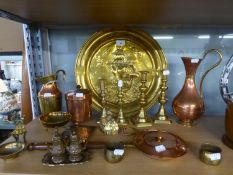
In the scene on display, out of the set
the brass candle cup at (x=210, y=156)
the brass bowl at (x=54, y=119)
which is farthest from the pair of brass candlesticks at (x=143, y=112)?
the brass candle cup at (x=210, y=156)

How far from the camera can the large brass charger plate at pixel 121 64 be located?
89cm

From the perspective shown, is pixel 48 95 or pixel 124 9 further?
pixel 48 95

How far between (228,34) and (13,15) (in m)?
0.80

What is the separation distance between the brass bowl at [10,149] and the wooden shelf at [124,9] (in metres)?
0.39

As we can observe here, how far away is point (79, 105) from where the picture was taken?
0.78 m

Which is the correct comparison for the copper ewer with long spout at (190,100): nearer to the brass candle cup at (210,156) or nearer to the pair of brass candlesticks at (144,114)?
the pair of brass candlesticks at (144,114)

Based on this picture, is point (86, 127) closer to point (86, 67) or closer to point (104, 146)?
point (104, 146)

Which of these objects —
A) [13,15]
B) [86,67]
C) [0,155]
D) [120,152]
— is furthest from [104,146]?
[13,15]

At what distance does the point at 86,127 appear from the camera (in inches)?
30.4

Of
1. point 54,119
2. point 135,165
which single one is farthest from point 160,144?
point 54,119

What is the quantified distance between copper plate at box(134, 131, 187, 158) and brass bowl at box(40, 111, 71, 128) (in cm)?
25

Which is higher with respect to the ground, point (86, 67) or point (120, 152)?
point (86, 67)

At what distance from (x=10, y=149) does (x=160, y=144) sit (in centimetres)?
42

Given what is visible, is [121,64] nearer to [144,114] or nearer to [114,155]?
[144,114]
